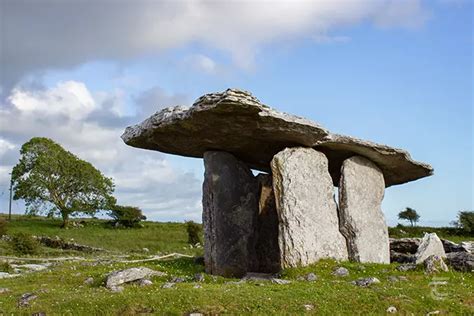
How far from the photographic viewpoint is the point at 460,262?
1905cm

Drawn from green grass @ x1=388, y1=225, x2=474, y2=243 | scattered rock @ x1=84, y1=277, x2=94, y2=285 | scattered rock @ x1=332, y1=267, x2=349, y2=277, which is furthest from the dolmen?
green grass @ x1=388, y1=225, x2=474, y2=243

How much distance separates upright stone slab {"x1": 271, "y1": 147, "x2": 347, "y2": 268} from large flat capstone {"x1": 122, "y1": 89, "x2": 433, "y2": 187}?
3.09 ft

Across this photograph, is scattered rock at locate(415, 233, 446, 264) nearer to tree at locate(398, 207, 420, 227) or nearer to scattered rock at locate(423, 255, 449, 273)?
scattered rock at locate(423, 255, 449, 273)

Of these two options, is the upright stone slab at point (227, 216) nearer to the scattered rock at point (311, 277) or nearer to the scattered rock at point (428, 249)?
the scattered rock at point (311, 277)

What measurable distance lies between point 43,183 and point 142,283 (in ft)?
147

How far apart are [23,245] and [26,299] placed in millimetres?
22336

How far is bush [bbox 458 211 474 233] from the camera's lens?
150ft

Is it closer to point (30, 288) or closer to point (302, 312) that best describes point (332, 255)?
point (302, 312)

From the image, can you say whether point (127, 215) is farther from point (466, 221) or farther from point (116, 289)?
point (116, 289)

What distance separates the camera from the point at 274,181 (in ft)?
69.4

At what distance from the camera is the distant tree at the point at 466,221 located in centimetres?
4562

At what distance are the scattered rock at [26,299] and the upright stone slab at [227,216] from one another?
753 centimetres

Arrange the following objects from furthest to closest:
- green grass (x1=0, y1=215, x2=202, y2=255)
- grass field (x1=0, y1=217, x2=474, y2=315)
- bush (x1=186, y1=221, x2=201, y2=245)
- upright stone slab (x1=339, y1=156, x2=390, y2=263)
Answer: bush (x1=186, y1=221, x2=201, y2=245)
green grass (x1=0, y1=215, x2=202, y2=255)
upright stone slab (x1=339, y1=156, x2=390, y2=263)
grass field (x1=0, y1=217, x2=474, y2=315)

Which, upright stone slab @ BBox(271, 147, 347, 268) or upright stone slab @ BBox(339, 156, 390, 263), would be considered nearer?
upright stone slab @ BBox(271, 147, 347, 268)
